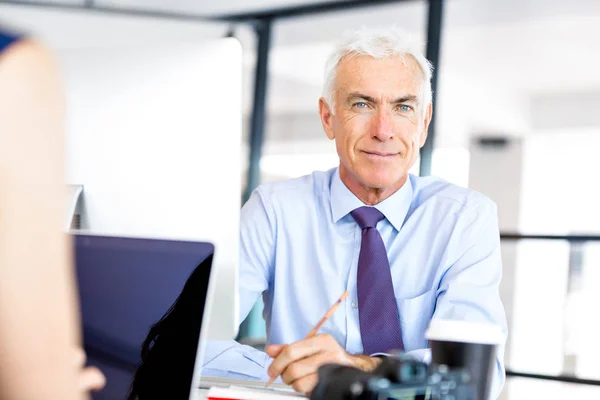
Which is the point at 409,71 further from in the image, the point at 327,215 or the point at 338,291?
the point at 338,291

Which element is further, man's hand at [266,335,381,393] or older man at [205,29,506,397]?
older man at [205,29,506,397]

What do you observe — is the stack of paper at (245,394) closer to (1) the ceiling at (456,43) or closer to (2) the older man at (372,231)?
(2) the older man at (372,231)

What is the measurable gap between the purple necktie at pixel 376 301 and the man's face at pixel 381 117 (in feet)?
0.83

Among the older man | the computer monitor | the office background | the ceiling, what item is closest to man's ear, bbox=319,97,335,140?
the older man

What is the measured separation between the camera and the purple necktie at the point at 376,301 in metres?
1.65

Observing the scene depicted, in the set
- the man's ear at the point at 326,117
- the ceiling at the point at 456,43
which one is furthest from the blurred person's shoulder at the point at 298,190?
the ceiling at the point at 456,43

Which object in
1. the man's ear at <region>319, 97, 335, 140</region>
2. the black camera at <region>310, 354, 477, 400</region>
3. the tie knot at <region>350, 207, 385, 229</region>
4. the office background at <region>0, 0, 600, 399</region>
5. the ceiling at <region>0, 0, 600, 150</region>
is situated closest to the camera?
the black camera at <region>310, 354, 477, 400</region>

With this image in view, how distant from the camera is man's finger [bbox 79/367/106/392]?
0.82m

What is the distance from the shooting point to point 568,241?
4.20 metres

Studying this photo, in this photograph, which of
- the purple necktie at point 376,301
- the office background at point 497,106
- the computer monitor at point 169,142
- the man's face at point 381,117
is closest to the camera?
the computer monitor at point 169,142

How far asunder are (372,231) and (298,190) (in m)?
0.32

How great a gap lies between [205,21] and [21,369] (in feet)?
17.6

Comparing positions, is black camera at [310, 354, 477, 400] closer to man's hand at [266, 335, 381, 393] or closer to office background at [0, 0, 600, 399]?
man's hand at [266, 335, 381, 393]

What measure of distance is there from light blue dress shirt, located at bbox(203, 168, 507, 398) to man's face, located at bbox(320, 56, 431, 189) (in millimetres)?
75
